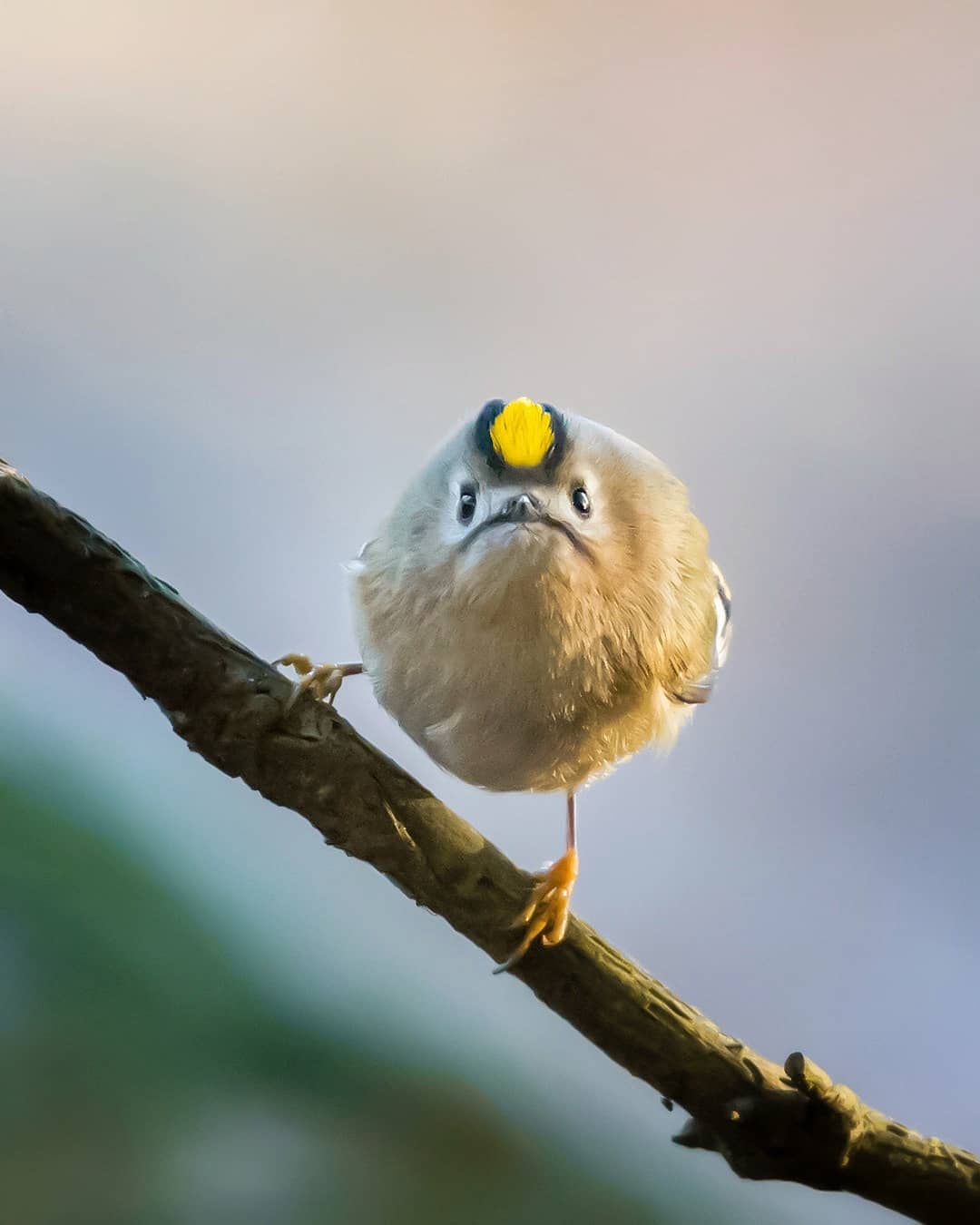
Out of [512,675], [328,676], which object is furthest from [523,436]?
[328,676]

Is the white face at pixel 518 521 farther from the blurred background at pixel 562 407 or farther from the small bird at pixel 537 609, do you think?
the blurred background at pixel 562 407

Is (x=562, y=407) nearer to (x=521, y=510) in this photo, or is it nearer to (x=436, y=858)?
(x=521, y=510)

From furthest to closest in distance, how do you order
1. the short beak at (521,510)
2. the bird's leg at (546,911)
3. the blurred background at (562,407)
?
1. the blurred background at (562,407)
2. the bird's leg at (546,911)
3. the short beak at (521,510)

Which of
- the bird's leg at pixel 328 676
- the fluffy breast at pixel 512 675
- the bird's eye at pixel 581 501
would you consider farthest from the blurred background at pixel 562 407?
the bird's eye at pixel 581 501

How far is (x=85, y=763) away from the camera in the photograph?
975 millimetres

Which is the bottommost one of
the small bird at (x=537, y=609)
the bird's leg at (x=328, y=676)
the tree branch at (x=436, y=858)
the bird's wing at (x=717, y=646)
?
the tree branch at (x=436, y=858)

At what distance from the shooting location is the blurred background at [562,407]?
100cm

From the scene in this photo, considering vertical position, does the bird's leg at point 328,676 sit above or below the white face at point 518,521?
below

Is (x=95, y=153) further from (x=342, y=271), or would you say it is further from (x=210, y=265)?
(x=342, y=271)

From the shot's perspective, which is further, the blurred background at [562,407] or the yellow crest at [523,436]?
the blurred background at [562,407]

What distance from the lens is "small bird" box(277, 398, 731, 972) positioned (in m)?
0.67

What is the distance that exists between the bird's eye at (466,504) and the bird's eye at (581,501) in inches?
2.8

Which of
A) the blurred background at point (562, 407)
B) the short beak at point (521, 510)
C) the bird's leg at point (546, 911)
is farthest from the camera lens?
the blurred background at point (562, 407)

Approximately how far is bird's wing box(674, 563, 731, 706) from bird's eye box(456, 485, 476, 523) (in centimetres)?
23
